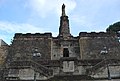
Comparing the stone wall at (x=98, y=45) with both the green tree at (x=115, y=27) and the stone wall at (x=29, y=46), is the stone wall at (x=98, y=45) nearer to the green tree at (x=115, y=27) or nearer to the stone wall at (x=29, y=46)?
the stone wall at (x=29, y=46)

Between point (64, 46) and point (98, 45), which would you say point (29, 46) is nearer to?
point (64, 46)

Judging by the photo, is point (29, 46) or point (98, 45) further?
point (98, 45)

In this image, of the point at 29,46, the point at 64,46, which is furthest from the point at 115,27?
the point at 29,46

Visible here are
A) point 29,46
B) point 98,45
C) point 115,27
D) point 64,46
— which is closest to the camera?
point 29,46

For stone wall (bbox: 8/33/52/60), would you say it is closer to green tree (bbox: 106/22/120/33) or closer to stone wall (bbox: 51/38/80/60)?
stone wall (bbox: 51/38/80/60)

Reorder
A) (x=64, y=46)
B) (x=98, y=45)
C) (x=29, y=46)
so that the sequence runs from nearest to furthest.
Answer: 1. (x=29, y=46)
2. (x=98, y=45)
3. (x=64, y=46)

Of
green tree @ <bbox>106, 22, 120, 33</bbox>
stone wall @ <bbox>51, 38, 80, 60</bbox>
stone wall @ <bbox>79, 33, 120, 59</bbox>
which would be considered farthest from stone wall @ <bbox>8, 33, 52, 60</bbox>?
green tree @ <bbox>106, 22, 120, 33</bbox>

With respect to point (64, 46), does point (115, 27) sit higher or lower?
higher

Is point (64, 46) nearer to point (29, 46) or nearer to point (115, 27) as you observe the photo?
point (29, 46)

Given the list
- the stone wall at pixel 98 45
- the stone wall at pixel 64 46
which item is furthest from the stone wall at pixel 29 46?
the stone wall at pixel 98 45

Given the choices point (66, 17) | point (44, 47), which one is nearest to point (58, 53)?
point (44, 47)

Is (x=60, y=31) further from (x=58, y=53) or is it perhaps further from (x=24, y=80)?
(x=24, y=80)

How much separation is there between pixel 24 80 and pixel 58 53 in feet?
25.4

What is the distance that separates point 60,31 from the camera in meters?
29.0
